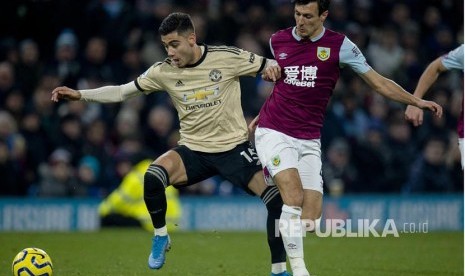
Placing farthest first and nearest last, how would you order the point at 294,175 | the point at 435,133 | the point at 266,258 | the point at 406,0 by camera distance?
the point at 406,0, the point at 435,133, the point at 266,258, the point at 294,175

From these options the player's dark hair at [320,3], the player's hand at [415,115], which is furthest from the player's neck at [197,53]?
the player's hand at [415,115]

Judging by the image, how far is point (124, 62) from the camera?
17.0m

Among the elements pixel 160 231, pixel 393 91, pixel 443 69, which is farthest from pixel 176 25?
pixel 443 69

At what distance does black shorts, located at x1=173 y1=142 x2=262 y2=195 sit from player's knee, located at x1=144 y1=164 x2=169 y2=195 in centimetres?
26

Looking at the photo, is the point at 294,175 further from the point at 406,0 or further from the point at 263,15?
the point at 406,0

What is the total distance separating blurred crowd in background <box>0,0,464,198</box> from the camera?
15812mm

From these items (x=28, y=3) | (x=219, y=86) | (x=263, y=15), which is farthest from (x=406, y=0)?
(x=219, y=86)

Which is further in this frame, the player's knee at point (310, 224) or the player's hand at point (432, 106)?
the player's knee at point (310, 224)

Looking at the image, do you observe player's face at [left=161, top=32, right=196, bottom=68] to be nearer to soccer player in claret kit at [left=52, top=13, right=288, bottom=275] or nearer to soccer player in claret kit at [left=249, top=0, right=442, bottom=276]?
soccer player in claret kit at [left=52, top=13, right=288, bottom=275]

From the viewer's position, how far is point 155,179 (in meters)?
9.12

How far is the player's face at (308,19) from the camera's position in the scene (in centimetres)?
903

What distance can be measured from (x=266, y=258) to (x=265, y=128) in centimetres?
285

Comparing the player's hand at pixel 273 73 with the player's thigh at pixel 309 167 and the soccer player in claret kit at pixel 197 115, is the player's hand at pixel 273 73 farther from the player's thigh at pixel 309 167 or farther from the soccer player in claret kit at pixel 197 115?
the player's thigh at pixel 309 167

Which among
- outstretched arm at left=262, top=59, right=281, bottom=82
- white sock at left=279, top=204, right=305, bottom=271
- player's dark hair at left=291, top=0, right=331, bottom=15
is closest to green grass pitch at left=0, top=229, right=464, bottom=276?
white sock at left=279, top=204, right=305, bottom=271
